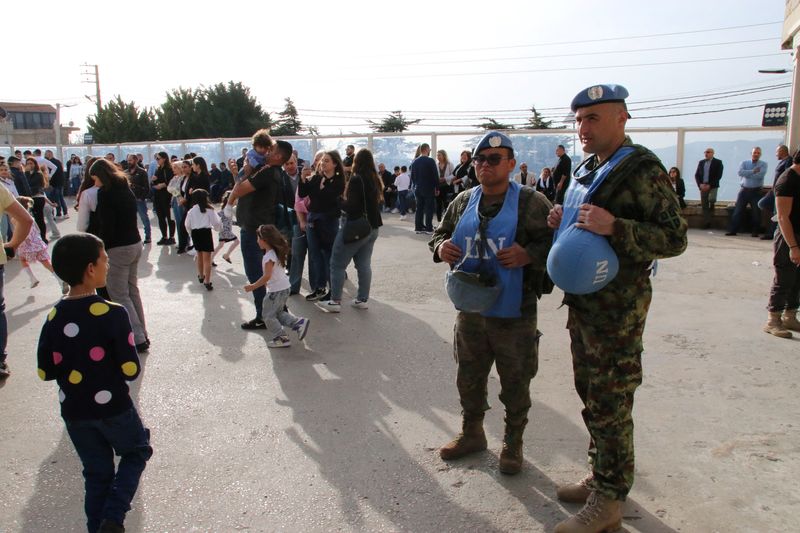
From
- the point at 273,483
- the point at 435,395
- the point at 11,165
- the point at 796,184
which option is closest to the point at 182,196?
the point at 11,165

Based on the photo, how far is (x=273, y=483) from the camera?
3475 mm

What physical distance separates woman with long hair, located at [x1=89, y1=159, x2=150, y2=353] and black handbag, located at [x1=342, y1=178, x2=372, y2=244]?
2.24 m

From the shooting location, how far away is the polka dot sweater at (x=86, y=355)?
2.73m

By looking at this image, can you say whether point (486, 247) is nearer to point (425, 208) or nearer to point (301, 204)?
point (301, 204)

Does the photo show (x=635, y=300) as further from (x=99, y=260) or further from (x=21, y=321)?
(x=21, y=321)

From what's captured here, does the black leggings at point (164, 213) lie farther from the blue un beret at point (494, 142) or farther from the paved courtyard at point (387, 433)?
the blue un beret at point (494, 142)

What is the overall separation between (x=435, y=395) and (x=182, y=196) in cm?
735

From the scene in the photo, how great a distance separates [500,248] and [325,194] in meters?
4.31

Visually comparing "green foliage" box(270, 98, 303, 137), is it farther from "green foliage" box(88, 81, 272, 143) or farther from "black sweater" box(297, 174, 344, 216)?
"black sweater" box(297, 174, 344, 216)

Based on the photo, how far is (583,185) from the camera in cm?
295

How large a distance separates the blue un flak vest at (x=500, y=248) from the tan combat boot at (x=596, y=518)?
1008mm

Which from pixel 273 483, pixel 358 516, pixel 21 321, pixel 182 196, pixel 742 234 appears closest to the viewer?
pixel 358 516

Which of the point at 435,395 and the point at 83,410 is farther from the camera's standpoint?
the point at 435,395

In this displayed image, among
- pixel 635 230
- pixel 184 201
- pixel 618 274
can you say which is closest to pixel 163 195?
pixel 184 201
